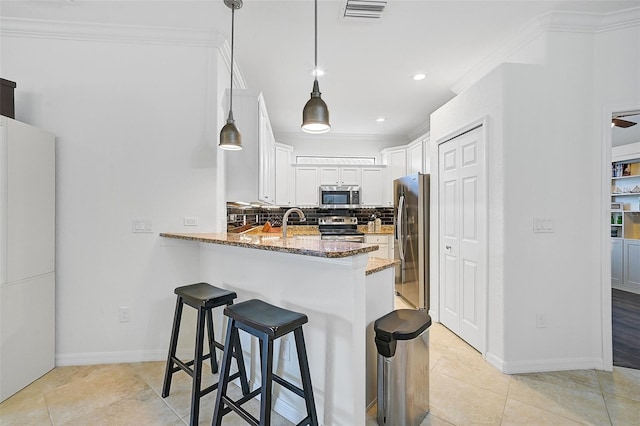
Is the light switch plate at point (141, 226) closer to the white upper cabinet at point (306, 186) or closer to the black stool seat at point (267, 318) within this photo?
the black stool seat at point (267, 318)

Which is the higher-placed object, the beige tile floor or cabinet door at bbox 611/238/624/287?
cabinet door at bbox 611/238/624/287

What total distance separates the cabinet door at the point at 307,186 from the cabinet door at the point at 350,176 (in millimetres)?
453

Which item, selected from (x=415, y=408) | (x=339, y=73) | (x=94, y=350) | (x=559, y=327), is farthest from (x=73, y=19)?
(x=559, y=327)

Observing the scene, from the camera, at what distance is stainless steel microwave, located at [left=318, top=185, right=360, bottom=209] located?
5336 millimetres

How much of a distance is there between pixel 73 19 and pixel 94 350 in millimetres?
2583

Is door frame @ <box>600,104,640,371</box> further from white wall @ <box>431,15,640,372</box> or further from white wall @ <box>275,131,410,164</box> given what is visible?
white wall @ <box>275,131,410,164</box>

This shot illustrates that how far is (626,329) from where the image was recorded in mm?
3201

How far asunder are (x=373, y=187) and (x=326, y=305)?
159 inches

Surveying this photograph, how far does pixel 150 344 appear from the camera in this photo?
8.31ft

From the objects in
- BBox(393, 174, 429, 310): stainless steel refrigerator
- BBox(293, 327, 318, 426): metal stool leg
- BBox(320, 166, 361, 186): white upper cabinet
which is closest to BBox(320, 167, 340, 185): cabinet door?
BBox(320, 166, 361, 186): white upper cabinet

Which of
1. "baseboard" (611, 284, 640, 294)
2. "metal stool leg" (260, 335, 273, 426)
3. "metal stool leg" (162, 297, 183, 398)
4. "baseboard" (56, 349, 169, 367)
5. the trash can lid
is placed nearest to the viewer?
"metal stool leg" (260, 335, 273, 426)

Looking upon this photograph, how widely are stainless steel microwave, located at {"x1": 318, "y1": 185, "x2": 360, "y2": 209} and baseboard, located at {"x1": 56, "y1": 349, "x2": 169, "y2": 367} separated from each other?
3384 mm

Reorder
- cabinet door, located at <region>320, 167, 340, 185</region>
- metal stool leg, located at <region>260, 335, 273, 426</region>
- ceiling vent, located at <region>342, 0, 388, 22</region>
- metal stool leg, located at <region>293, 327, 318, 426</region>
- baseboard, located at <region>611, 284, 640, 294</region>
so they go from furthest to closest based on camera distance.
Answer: cabinet door, located at <region>320, 167, 340, 185</region> < baseboard, located at <region>611, 284, 640, 294</region> < ceiling vent, located at <region>342, 0, 388, 22</region> < metal stool leg, located at <region>293, 327, 318, 426</region> < metal stool leg, located at <region>260, 335, 273, 426</region>

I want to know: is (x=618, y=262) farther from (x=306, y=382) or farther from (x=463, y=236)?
(x=306, y=382)
